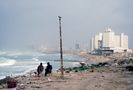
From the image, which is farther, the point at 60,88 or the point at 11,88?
the point at 60,88

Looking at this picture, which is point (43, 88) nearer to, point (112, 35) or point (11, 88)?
point (11, 88)

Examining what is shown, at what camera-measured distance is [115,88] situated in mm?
18000

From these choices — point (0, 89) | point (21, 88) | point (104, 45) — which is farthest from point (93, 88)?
point (104, 45)

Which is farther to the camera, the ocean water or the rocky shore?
the ocean water

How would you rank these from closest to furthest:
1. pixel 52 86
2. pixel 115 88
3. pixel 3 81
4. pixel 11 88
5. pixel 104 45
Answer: pixel 11 88
pixel 115 88
pixel 52 86
pixel 3 81
pixel 104 45

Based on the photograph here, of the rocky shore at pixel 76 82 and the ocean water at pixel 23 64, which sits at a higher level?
the rocky shore at pixel 76 82

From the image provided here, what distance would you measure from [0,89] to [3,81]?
15.0ft

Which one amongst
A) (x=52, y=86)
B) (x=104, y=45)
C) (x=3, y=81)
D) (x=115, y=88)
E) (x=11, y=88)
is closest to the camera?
(x=11, y=88)

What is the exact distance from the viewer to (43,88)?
18250 mm

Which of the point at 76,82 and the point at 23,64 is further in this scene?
the point at 23,64

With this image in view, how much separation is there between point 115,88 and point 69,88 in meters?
2.58

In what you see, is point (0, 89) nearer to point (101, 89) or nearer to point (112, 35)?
point (101, 89)

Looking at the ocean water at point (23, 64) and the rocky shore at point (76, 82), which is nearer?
the rocky shore at point (76, 82)

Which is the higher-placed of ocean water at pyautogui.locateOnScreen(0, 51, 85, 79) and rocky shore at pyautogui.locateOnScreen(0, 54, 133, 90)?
rocky shore at pyautogui.locateOnScreen(0, 54, 133, 90)
